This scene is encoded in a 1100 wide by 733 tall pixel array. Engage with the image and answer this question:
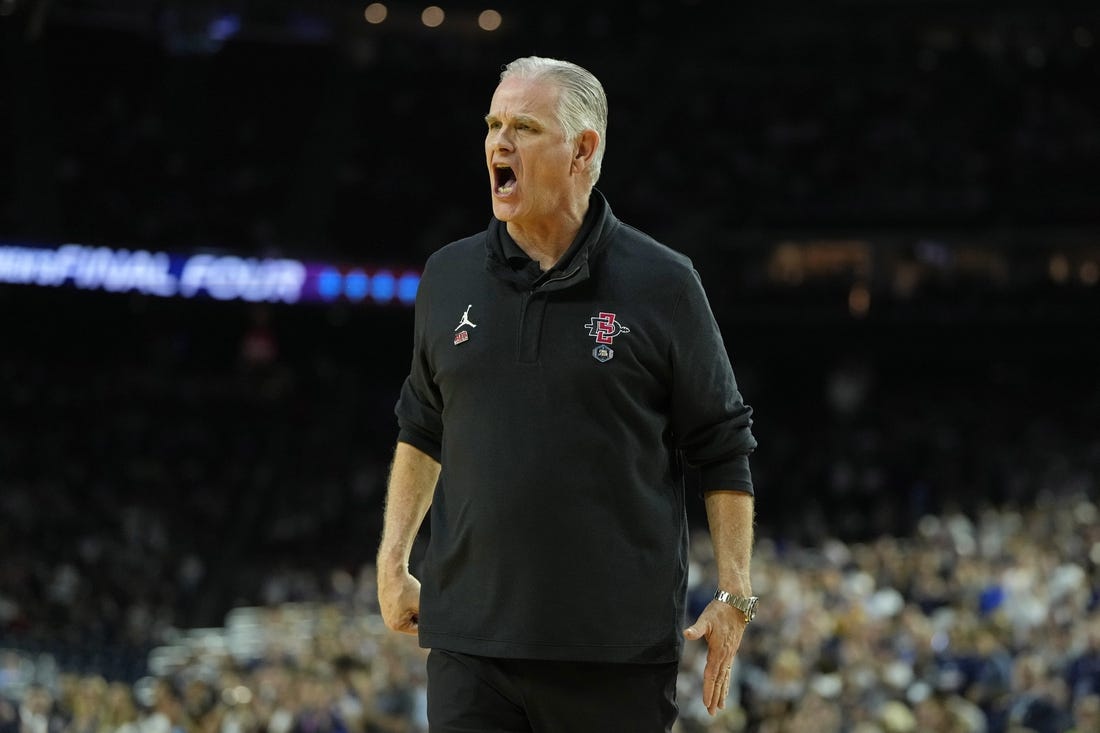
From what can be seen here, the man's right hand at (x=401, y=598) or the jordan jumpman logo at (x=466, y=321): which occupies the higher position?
the jordan jumpman logo at (x=466, y=321)

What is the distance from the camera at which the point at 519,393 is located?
9.36ft

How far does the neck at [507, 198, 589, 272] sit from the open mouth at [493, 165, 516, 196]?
0.29 feet

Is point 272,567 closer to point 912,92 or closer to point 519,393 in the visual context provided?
point 912,92

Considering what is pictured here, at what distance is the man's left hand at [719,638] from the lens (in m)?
2.88

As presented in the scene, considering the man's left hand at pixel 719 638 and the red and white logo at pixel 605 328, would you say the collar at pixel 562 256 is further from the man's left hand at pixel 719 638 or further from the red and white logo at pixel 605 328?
the man's left hand at pixel 719 638

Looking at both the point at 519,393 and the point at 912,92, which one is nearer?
the point at 519,393

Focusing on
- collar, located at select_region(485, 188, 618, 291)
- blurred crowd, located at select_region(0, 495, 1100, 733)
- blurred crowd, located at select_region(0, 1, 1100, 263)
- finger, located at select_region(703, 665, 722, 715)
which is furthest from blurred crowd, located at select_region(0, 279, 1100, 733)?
collar, located at select_region(485, 188, 618, 291)

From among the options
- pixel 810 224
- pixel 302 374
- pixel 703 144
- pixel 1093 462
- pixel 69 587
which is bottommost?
pixel 69 587

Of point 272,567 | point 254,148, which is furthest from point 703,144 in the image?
point 272,567

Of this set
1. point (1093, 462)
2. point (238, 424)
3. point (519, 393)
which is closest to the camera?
point (519, 393)

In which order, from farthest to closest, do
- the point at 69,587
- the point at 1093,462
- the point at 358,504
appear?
1. the point at 358,504
2. the point at 1093,462
3. the point at 69,587

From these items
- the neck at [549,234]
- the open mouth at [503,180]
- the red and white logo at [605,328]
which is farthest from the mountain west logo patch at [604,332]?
the open mouth at [503,180]

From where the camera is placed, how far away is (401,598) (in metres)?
3.03

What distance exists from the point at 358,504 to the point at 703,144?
351 inches
